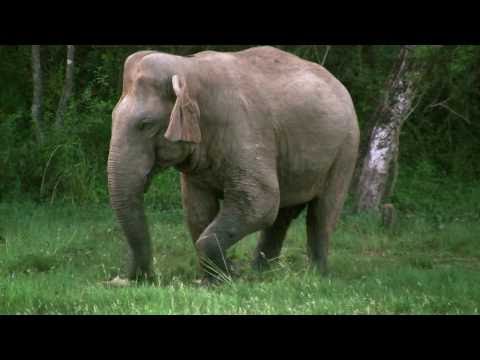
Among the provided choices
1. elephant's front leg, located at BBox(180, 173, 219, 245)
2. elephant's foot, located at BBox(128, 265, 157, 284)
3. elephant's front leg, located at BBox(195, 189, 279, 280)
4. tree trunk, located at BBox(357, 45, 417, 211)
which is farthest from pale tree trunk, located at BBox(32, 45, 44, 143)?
elephant's front leg, located at BBox(195, 189, 279, 280)

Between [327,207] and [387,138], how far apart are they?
16.4 feet

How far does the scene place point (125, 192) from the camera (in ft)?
28.9

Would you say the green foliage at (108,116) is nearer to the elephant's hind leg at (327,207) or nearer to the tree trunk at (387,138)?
the tree trunk at (387,138)

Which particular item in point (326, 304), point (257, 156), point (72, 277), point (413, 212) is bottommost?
point (413, 212)

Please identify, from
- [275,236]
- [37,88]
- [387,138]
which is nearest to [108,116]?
[37,88]

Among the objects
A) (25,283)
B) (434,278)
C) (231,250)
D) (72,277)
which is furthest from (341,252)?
(25,283)

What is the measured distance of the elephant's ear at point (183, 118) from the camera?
8.66 m

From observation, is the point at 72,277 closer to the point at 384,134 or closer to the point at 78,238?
the point at 78,238

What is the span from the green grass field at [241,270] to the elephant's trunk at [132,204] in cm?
38

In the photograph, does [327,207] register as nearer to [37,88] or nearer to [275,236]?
[275,236]

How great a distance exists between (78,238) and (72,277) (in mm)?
2374

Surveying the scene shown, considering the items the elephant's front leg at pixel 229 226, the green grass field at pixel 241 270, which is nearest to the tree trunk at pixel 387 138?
A: the green grass field at pixel 241 270

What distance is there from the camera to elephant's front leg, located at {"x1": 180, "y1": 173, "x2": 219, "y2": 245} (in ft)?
32.1

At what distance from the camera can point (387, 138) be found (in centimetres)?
1516
